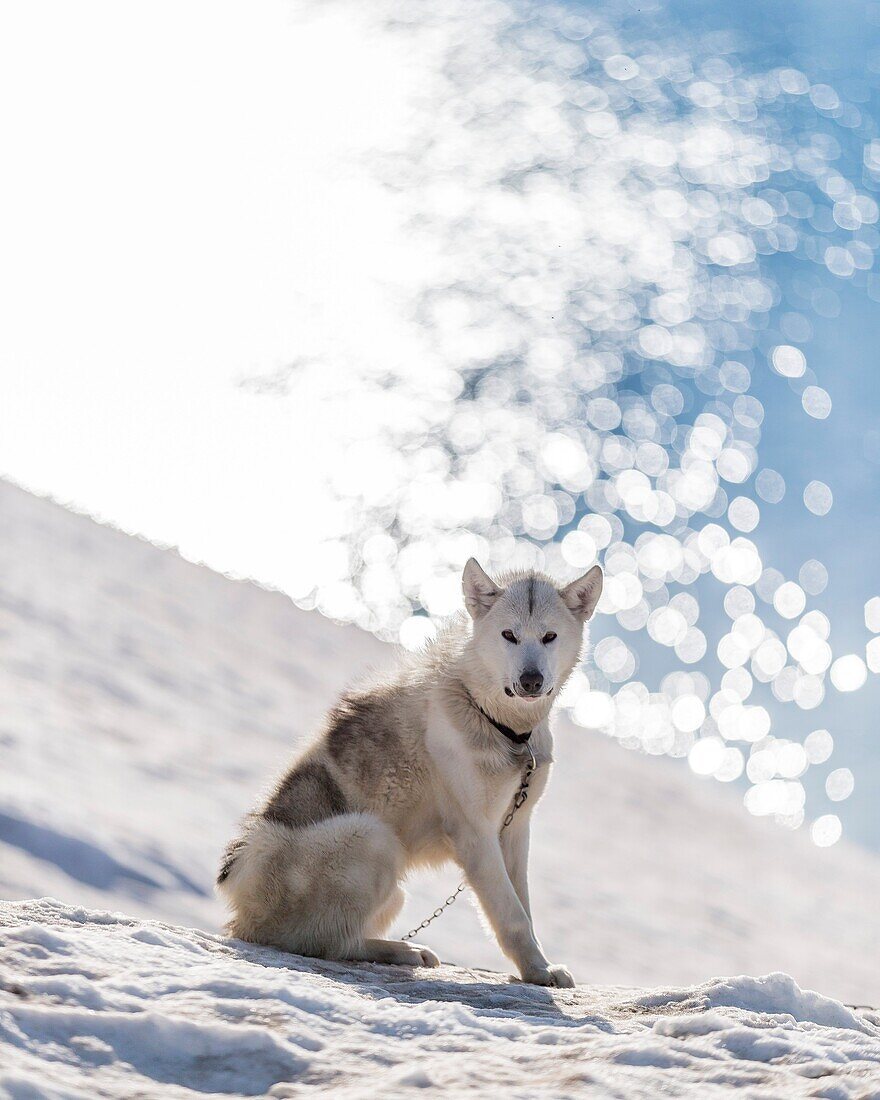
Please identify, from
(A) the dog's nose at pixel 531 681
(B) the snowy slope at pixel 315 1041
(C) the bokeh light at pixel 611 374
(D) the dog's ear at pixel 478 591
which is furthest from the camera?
(C) the bokeh light at pixel 611 374

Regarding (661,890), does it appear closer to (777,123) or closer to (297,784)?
(297,784)

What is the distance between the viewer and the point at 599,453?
25.3 metres

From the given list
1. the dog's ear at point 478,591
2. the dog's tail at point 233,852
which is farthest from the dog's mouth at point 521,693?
the dog's tail at point 233,852

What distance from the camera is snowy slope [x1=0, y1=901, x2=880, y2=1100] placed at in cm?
267

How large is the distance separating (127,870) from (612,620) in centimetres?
1373

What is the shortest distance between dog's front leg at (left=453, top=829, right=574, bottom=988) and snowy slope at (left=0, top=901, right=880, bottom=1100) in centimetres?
104

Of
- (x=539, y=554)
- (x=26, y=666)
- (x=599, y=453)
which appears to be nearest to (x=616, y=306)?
(x=599, y=453)

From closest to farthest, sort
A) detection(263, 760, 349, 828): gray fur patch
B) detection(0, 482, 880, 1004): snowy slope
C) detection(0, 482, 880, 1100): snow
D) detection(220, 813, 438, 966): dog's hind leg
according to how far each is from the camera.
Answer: detection(0, 482, 880, 1100): snow, detection(220, 813, 438, 966): dog's hind leg, detection(263, 760, 349, 828): gray fur patch, detection(0, 482, 880, 1004): snowy slope

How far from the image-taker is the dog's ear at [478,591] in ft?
17.8

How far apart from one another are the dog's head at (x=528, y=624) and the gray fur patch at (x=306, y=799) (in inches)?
30.7

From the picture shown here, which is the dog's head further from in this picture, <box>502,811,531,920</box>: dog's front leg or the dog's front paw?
the dog's front paw

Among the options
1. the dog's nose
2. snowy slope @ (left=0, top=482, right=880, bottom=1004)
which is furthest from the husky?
snowy slope @ (left=0, top=482, right=880, bottom=1004)

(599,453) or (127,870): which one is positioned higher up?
(599,453)

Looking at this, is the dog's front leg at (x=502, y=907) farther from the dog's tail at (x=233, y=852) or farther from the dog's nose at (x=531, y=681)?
the dog's tail at (x=233, y=852)
